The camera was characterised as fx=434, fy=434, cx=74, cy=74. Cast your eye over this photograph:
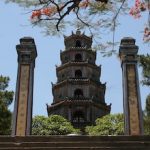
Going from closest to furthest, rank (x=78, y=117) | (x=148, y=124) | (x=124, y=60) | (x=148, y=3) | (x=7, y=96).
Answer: (x=148, y=3) < (x=124, y=60) < (x=148, y=124) < (x=7, y=96) < (x=78, y=117)

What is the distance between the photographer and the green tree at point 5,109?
68.8 feet

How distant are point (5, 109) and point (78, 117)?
48.8 feet

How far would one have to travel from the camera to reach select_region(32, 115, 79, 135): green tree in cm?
3250

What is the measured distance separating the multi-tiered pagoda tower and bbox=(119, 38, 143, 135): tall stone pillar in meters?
17.5

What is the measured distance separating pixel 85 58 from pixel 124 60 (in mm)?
19623

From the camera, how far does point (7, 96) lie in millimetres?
22141

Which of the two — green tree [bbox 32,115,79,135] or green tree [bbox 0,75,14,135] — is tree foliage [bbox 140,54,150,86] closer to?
green tree [bbox 0,75,14,135]

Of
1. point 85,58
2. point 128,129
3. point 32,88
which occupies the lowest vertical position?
point 128,129

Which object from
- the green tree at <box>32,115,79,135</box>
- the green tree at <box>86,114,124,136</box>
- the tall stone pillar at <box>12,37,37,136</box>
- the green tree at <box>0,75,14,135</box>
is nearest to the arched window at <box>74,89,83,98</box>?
the green tree at <box>32,115,79,135</box>

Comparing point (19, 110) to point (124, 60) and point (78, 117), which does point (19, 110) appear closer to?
point (124, 60)
